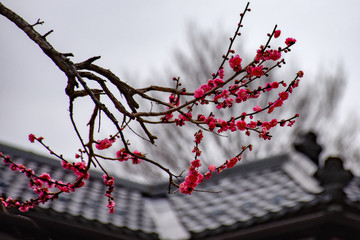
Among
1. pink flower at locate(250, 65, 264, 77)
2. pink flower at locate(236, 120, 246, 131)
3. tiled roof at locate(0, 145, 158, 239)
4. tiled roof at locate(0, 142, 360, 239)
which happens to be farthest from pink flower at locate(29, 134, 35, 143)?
tiled roof at locate(0, 142, 360, 239)

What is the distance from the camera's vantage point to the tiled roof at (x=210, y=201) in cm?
658

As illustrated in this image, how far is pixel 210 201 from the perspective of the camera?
27.3ft

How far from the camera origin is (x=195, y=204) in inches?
331

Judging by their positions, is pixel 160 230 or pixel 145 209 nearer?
pixel 160 230

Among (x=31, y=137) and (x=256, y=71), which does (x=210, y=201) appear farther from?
(x=256, y=71)

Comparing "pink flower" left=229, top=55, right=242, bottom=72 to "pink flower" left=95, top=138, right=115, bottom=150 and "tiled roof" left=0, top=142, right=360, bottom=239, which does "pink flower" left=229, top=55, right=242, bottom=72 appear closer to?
"pink flower" left=95, top=138, right=115, bottom=150

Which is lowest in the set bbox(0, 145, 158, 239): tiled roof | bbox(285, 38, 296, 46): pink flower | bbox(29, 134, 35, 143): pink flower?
bbox(29, 134, 35, 143): pink flower

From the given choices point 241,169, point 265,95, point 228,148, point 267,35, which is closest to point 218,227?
point 241,169

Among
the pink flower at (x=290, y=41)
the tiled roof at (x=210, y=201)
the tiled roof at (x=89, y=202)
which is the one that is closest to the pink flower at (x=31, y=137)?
the pink flower at (x=290, y=41)

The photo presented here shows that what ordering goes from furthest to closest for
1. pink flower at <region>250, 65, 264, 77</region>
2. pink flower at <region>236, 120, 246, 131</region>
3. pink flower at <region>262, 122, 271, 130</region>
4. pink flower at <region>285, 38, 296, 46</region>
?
pink flower at <region>262, 122, 271, 130</region> < pink flower at <region>236, 120, 246, 131</region> < pink flower at <region>250, 65, 264, 77</region> < pink flower at <region>285, 38, 296, 46</region>

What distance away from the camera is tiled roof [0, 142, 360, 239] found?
6.58m

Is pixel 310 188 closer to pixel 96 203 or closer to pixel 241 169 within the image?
pixel 241 169

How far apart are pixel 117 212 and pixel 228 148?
7305 millimetres

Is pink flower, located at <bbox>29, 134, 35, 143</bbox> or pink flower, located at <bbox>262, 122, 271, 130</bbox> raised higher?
pink flower, located at <bbox>262, 122, 271, 130</bbox>
